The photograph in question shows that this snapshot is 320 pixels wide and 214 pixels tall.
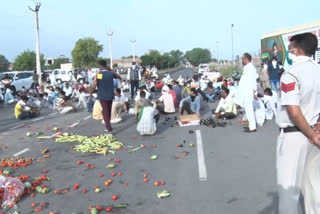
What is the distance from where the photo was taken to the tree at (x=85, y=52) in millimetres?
82875

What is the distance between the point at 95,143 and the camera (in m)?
9.20

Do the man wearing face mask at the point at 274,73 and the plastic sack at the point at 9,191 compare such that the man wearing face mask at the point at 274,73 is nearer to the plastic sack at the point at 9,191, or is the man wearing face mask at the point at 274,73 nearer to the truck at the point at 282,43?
the truck at the point at 282,43

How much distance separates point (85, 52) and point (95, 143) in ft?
251

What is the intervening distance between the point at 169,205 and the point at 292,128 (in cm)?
229

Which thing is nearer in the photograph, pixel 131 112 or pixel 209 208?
pixel 209 208

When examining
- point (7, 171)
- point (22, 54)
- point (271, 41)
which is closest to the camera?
point (7, 171)

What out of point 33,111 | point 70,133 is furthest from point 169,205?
point 33,111

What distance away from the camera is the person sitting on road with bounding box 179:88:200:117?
1290 cm

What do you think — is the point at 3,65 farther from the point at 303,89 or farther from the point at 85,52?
the point at 303,89

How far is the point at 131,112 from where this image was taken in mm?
15008

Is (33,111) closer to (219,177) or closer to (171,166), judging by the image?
(171,166)

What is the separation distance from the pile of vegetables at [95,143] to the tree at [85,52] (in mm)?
75102

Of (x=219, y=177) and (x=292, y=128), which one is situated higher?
(x=292, y=128)

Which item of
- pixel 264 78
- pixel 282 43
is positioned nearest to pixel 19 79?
pixel 282 43
